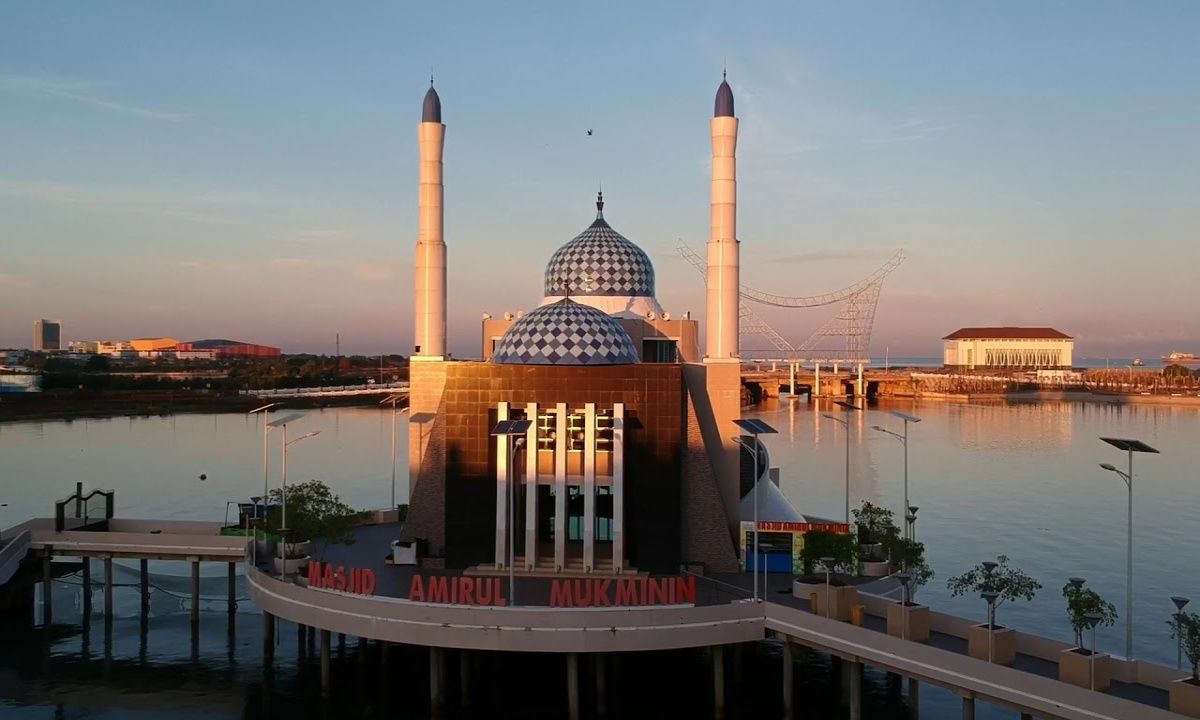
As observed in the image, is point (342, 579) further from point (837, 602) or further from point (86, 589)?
point (86, 589)

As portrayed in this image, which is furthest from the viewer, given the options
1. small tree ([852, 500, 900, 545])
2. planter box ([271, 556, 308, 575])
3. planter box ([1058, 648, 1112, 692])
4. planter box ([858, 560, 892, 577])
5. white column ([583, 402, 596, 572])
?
small tree ([852, 500, 900, 545])

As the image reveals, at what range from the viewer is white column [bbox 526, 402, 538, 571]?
35.5 m

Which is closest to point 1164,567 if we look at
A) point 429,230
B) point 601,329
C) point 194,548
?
point 601,329

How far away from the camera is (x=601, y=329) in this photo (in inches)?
1491

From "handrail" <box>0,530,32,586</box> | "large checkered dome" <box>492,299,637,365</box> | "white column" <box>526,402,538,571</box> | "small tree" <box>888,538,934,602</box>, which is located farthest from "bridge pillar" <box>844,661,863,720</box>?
"handrail" <box>0,530,32,586</box>

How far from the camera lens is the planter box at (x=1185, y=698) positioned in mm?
22234

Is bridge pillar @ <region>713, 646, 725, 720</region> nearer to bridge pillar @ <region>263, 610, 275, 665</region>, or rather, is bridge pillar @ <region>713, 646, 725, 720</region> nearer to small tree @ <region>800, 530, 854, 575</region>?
small tree @ <region>800, 530, 854, 575</region>

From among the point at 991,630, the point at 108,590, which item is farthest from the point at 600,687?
the point at 108,590

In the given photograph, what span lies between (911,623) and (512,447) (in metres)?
12.8

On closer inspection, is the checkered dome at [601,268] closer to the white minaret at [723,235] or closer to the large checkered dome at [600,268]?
the large checkered dome at [600,268]

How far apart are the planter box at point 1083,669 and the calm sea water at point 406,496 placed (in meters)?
8.39

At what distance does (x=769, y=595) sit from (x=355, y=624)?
→ 40.3 feet

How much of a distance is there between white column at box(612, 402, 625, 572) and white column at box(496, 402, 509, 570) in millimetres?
3484

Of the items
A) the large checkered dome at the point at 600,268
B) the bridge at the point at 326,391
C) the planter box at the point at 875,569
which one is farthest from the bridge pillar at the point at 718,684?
the bridge at the point at 326,391
